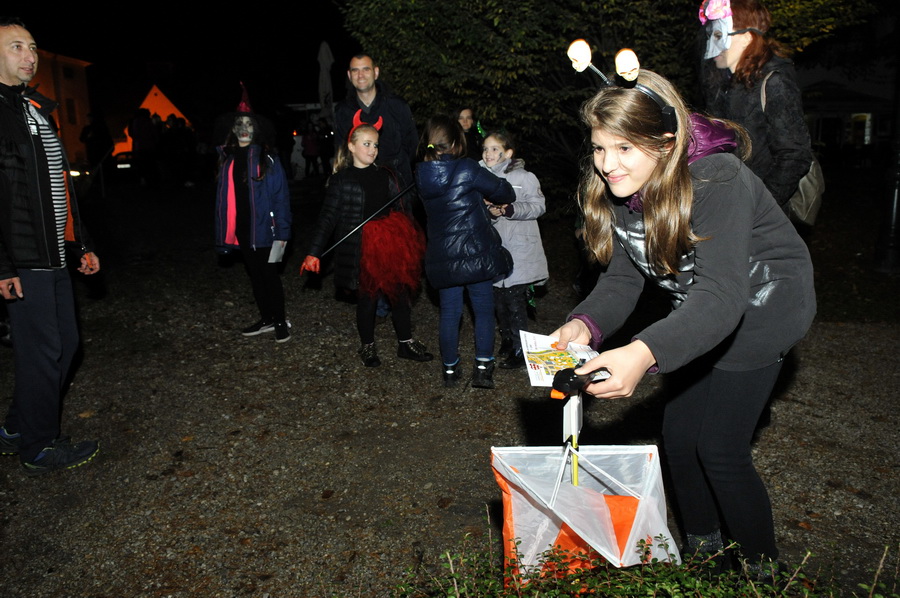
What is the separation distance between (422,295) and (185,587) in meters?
5.14

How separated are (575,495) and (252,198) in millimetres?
4628

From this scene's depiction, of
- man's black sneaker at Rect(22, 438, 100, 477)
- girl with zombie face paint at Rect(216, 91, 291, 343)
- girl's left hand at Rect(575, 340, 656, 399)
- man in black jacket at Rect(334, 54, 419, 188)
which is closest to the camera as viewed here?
girl's left hand at Rect(575, 340, 656, 399)

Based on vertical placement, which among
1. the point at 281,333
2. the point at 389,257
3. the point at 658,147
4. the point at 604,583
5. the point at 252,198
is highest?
the point at 658,147

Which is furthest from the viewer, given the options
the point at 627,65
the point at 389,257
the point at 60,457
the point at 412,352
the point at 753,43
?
the point at 412,352

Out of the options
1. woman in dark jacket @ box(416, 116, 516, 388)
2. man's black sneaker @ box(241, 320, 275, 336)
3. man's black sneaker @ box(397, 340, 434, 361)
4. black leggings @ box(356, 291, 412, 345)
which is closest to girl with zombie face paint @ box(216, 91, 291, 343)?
man's black sneaker @ box(241, 320, 275, 336)

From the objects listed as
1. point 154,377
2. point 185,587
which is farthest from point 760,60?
point 154,377

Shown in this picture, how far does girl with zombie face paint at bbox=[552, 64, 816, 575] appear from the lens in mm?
2148

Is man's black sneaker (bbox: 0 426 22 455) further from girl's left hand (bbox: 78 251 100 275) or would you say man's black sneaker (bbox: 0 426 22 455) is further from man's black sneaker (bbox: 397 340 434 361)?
man's black sneaker (bbox: 397 340 434 361)

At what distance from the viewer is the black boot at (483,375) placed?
5328 mm

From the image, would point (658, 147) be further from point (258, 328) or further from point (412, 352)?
point (258, 328)

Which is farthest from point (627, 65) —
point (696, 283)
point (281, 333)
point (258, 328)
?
point (258, 328)

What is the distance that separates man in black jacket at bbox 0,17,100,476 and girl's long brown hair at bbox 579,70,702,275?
3.02m

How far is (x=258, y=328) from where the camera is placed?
6.87 meters

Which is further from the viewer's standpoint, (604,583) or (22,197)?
(22,197)
